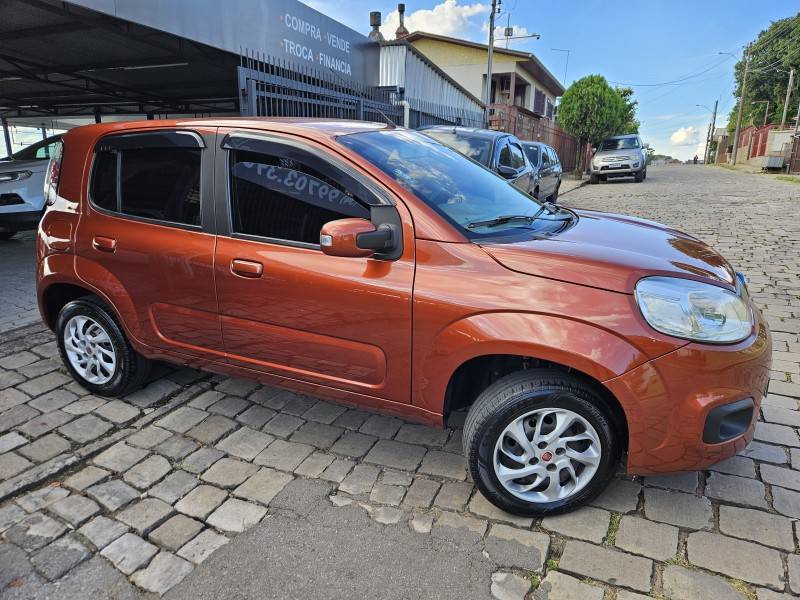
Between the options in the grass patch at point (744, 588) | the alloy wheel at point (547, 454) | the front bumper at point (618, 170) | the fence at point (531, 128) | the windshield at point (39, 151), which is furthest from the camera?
the front bumper at point (618, 170)

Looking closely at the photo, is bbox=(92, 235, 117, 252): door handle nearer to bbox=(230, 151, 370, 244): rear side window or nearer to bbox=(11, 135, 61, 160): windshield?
bbox=(230, 151, 370, 244): rear side window

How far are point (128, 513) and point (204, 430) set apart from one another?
75 centimetres

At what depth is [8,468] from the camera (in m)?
2.88

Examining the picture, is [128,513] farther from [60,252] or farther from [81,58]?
[81,58]

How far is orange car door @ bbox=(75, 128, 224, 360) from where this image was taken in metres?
2.99

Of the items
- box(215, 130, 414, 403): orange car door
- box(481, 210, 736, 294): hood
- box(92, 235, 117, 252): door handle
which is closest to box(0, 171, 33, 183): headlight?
box(92, 235, 117, 252): door handle

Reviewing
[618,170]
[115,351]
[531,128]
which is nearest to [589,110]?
[531,128]

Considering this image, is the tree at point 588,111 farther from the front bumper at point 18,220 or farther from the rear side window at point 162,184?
the rear side window at point 162,184

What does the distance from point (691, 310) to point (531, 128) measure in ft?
70.6

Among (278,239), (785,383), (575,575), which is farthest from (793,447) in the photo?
(278,239)

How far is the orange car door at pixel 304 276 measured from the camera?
253cm

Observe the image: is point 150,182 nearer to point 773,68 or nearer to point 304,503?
point 304,503

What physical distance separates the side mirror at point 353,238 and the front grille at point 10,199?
7.49 m

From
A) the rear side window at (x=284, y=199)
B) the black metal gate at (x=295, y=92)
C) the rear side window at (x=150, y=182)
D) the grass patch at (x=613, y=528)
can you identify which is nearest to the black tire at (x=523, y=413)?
the grass patch at (x=613, y=528)
